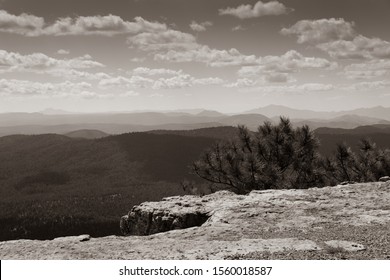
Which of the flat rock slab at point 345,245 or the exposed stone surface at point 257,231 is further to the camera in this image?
the exposed stone surface at point 257,231

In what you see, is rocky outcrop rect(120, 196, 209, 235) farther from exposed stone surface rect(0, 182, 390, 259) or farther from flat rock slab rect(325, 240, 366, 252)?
flat rock slab rect(325, 240, 366, 252)

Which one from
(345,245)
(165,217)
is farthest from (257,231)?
(165,217)

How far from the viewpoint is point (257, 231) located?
962cm

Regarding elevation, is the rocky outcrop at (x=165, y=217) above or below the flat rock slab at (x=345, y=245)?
below

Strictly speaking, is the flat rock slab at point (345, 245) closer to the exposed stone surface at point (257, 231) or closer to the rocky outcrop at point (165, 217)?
the exposed stone surface at point (257, 231)

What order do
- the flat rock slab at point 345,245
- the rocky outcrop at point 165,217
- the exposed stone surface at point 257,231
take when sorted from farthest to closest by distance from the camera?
the rocky outcrop at point 165,217 → the exposed stone surface at point 257,231 → the flat rock slab at point 345,245

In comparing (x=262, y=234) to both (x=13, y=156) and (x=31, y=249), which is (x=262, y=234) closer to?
(x=31, y=249)

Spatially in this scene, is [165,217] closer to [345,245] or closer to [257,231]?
[257,231]

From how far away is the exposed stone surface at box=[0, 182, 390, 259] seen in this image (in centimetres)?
830

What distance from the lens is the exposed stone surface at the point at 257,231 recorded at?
8.30 m

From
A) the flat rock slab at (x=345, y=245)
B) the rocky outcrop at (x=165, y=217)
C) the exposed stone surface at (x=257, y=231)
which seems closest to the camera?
the flat rock slab at (x=345, y=245)

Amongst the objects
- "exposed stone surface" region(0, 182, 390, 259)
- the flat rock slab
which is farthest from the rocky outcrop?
the flat rock slab

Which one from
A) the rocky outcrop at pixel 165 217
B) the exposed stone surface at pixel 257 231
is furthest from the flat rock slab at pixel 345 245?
the rocky outcrop at pixel 165 217

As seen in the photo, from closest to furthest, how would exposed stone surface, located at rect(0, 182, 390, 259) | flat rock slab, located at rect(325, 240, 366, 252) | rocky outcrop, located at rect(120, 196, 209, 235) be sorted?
flat rock slab, located at rect(325, 240, 366, 252), exposed stone surface, located at rect(0, 182, 390, 259), rocky outcrop, located at rect(120, 196, 209, 235)
